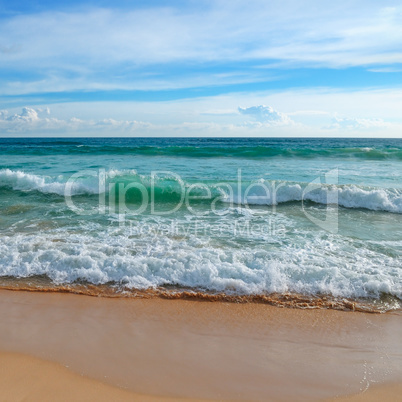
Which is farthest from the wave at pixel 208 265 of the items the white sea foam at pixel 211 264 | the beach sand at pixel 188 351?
the beach sand at pixel 188 351

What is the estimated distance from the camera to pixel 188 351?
3250mm

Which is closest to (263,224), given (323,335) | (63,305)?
(323,335)

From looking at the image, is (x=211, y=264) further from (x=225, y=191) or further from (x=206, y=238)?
(x=225, y=191)

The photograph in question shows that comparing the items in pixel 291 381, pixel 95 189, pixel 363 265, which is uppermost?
pixel 95 189

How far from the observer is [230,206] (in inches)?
377

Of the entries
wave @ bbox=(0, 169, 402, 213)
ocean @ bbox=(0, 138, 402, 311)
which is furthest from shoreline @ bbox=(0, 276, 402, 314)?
wave @ bbox=(0, 169, 402, 213)

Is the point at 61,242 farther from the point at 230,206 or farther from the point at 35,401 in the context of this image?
the point at 230,206

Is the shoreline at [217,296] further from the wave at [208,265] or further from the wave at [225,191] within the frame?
the wave at [225,191]

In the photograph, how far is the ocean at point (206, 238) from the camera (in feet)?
14.8

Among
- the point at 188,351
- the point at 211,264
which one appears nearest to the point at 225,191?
the point at 211,264

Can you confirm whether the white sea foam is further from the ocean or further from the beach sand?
the beach sand

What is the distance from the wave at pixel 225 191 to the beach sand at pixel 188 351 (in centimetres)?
623

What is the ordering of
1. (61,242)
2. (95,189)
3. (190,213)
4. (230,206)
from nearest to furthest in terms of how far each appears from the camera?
1. (61,242)
2. (190,213)
3. (230,206)
4. (95,189)

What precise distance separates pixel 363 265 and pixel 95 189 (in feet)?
28.7
